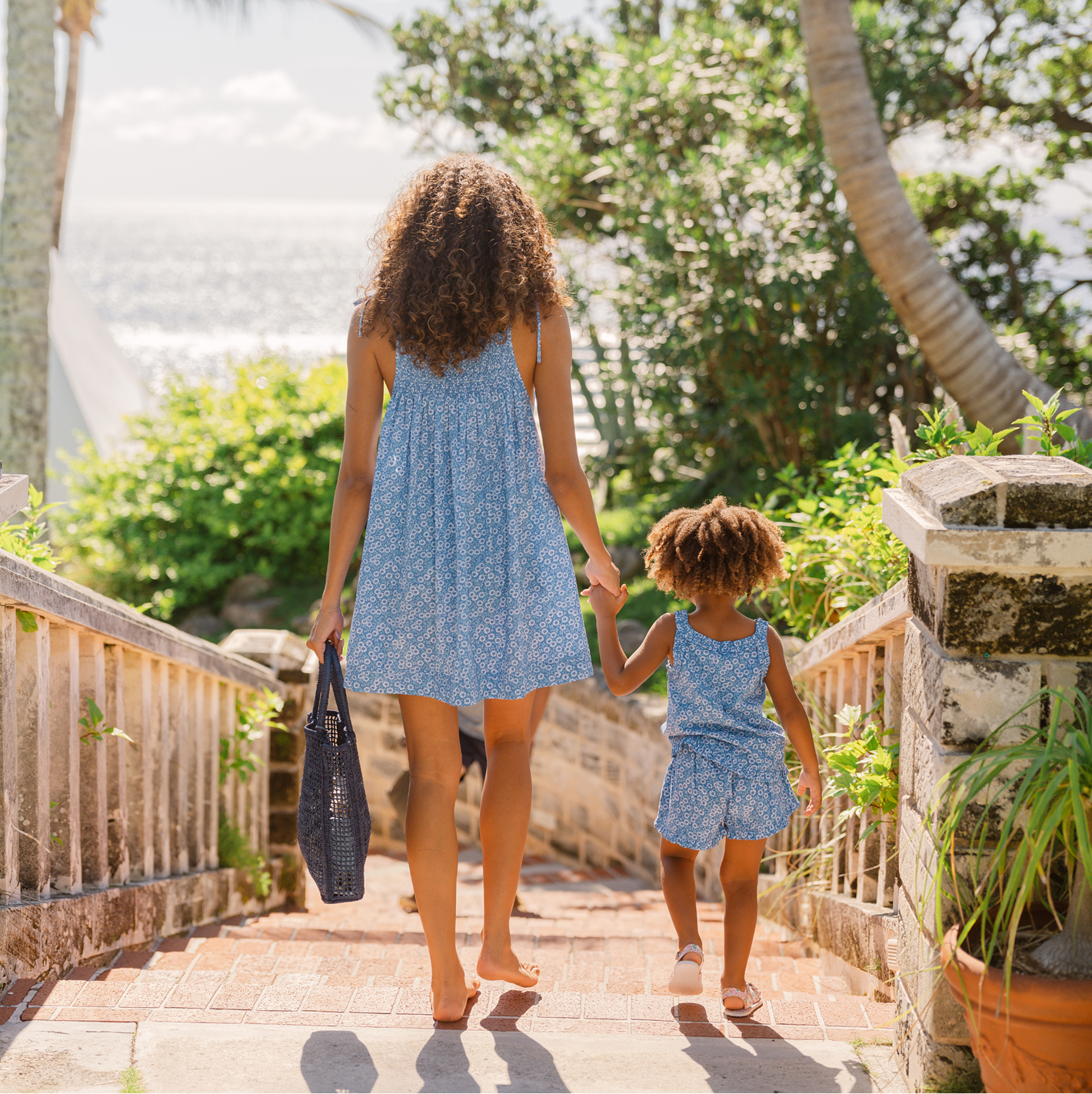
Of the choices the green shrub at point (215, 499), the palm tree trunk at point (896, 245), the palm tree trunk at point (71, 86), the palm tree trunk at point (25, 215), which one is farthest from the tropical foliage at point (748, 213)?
the palm tree trunk at point (71, 86)

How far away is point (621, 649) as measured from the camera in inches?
108

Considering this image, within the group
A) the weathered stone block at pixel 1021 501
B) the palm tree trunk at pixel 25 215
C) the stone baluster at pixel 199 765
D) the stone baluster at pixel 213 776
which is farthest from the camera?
the palm tree trunk at pixel 25 215

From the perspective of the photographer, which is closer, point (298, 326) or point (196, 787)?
point (196, 787)

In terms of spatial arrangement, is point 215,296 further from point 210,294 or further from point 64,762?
point 64,762

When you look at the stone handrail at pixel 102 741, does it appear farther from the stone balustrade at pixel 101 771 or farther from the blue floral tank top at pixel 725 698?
the blue floral tank top at pixel 725 698

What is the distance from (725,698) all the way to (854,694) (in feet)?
2.24

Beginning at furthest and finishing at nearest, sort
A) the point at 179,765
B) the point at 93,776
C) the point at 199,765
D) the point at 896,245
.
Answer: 1. the point at 896,245
2. the point at 199,765
3. the point at 179,765
4. the point at 93,776

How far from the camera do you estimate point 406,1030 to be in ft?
7.84

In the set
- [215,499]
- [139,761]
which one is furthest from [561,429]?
[215,499]

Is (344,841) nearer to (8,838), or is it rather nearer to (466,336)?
(8,838)

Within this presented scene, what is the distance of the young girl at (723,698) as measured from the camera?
2.71m

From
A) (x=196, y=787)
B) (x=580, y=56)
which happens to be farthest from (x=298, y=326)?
(x=196, y=787)

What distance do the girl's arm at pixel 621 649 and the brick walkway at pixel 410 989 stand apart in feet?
2.36

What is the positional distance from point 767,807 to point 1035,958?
2.82 ft
